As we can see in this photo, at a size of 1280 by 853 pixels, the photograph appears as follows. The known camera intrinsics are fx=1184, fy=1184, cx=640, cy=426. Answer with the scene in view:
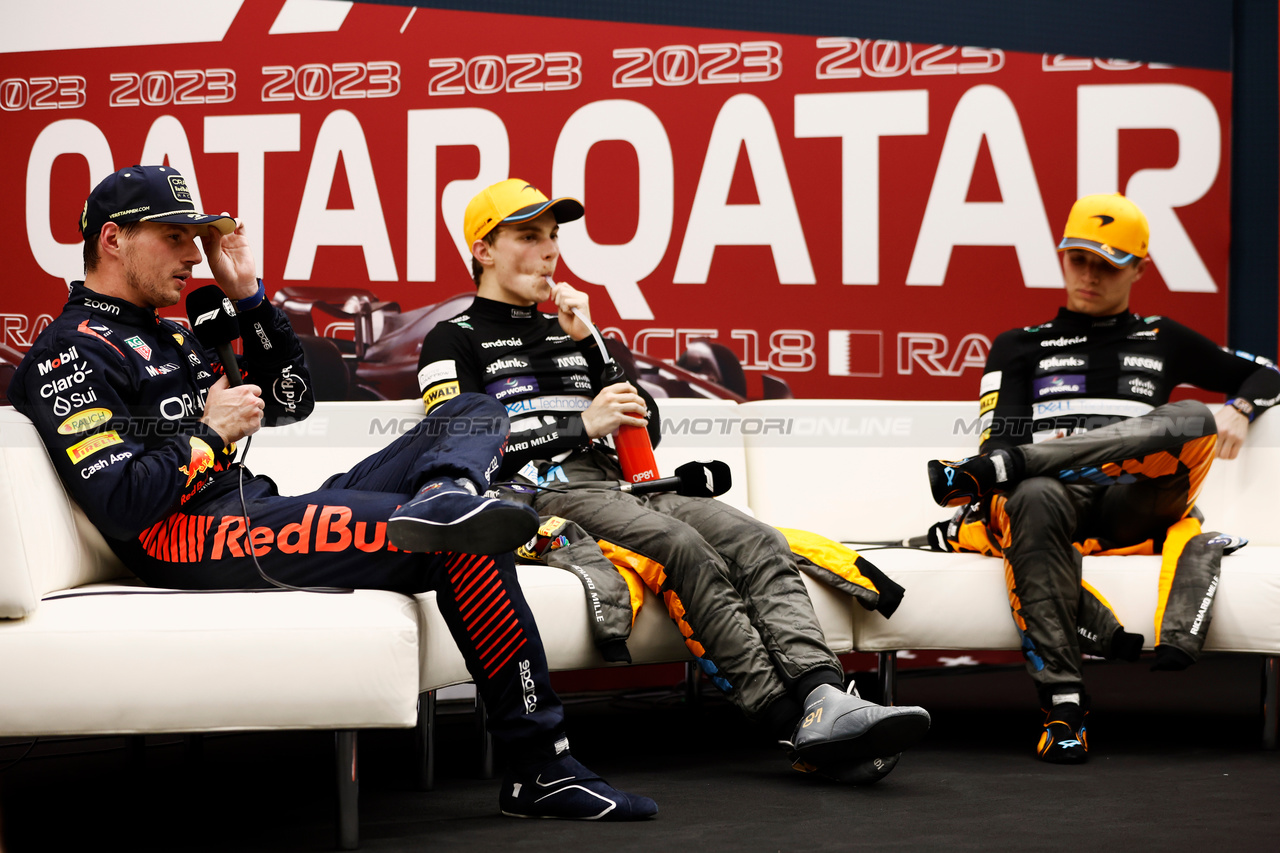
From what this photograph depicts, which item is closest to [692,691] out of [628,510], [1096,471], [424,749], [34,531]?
[628,510]

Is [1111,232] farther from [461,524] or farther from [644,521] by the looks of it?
[461,524]

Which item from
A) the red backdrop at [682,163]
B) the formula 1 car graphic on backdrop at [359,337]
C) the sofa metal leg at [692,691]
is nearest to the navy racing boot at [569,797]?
the sofa metal leg at [692,691]

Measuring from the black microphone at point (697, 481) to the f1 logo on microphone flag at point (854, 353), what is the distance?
1136 mm

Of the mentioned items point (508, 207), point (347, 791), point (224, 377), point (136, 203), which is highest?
point (508, 207)

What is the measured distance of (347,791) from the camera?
6.24 feet

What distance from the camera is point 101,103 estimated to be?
11.6ft

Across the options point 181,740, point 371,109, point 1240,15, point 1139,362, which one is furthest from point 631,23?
point 181,740

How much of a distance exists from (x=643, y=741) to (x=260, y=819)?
3.32ft

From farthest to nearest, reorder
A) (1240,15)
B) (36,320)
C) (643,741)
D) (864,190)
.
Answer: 1. (1240,15)
2. (864,190)
3. (36,320)
4. (643,741)

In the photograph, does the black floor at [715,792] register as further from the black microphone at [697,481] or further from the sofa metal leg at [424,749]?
the black microphone at [697,481]

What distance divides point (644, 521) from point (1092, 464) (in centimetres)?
104

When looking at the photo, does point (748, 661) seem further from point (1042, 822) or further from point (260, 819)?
point (260, 819)

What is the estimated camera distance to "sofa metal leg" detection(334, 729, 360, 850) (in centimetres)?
190

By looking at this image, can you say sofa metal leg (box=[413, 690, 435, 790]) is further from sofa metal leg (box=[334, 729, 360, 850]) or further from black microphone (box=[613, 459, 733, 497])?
black microphone (box=[613, 459, 733, 497])
